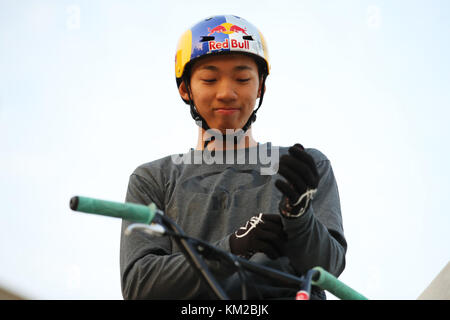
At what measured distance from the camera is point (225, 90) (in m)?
4.61

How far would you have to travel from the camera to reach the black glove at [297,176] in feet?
9.78

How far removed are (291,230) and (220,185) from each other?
3.82 feet

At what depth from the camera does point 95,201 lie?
2236 mm

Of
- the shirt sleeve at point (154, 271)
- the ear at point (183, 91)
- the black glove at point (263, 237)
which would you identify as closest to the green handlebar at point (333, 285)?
the black glove at point (263, 237)

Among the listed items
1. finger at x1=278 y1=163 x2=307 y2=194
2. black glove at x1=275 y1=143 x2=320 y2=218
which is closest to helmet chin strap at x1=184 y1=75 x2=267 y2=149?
black glove at x1=275 y1=143 x2=320 y2=218

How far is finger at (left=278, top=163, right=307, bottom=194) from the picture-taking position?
9.79ft

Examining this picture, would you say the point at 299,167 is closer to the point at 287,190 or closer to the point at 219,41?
the point at 287,190

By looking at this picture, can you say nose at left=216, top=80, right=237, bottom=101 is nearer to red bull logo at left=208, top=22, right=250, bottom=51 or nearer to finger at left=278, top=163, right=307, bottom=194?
red bull logo at left=208, top=22, right=250, bottom=51

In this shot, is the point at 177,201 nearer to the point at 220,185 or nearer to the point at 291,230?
the point at 220,185

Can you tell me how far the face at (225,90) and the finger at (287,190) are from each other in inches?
64.9

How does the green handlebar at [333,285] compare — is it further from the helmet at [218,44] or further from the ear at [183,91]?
the ear at [183,91]

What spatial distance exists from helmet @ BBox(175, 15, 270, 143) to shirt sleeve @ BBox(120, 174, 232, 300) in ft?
3.94

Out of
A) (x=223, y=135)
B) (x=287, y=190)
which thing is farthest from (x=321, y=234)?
(x=223, y=135)
